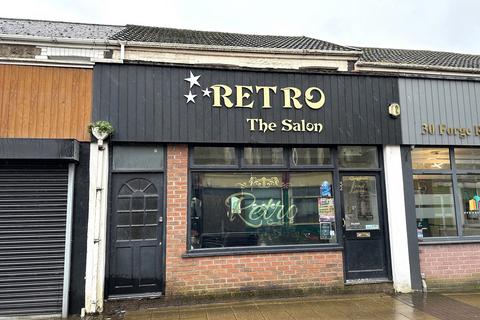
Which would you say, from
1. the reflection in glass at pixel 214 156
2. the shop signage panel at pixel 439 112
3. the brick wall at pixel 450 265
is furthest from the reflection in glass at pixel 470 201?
the reflection in glass at pixel 214 156

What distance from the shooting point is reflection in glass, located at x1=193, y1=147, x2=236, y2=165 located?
6616mm

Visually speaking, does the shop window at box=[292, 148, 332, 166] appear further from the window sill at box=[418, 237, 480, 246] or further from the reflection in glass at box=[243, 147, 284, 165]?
the window sill at box=[418, 237, 480, 246]

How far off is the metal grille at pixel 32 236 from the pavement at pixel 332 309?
0.96 metres

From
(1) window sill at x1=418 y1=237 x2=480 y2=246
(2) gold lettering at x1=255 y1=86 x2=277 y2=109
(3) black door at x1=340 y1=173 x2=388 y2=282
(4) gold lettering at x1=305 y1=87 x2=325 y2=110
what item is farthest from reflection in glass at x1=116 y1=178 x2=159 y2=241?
(1) window sill at x1=418 y1=237 x2=480 y2=246

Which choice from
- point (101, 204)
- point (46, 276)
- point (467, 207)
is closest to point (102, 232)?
point (101, 204)

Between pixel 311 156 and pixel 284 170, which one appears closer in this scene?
pixel 284 170

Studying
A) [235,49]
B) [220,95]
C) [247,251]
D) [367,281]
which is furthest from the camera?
[235,49]

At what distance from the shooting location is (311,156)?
7012mm

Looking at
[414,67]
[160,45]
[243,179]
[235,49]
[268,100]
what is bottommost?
[243,179]

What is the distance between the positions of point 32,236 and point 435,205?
773 cm

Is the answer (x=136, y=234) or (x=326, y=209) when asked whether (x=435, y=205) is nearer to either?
(x=326, y=209)

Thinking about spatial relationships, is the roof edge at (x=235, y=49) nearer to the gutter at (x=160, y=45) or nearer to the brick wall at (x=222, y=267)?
the gutter at (x=160, y=45)

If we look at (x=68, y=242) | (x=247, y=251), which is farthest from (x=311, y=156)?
(x=68, y=242)

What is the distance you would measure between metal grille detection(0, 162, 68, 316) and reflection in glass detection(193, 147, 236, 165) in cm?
227
